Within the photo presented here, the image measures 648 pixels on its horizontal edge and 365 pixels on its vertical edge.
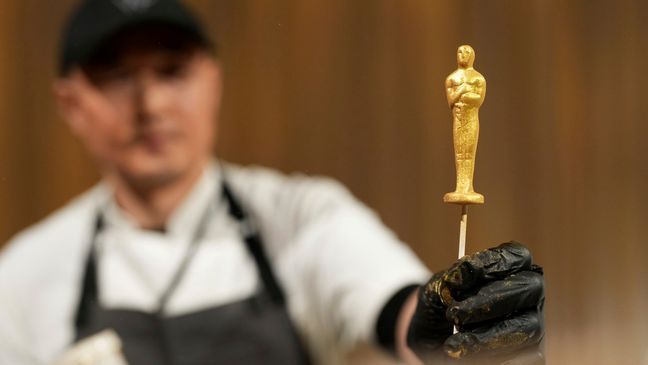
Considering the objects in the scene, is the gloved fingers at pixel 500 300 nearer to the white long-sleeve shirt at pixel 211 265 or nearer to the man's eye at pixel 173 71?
the white long-sleeve shirt at pixel 211 265

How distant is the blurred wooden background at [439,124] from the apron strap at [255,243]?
7 cm

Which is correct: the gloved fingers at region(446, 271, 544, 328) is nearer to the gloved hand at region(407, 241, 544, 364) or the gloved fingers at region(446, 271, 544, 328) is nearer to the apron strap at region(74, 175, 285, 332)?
the gloved hand at region(407, 241, 544, 364)

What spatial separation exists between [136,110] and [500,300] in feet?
2.01

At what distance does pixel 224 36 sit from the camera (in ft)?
4.46

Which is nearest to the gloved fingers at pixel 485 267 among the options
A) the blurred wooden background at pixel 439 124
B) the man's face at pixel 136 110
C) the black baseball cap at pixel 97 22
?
the blurred wooden background at pixel 439 124

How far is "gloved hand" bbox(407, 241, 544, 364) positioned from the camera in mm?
1056

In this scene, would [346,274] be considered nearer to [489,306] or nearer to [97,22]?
[489,306]

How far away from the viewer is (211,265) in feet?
4.39

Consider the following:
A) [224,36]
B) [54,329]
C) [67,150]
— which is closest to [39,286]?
[54,329]

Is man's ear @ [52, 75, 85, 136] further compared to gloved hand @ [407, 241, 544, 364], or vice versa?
man's ear @ [52, 75, 85, 136]

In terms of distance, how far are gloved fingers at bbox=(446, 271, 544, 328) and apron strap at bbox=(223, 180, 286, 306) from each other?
0.36m

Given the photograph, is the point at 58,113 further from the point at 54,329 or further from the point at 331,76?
the point at 331,76

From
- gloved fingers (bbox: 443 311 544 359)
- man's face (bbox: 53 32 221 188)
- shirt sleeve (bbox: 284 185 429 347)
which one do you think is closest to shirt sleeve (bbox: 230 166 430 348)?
shirt sleeve (bbox: 284 185 429 347)

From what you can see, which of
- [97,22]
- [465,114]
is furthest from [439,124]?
[97,22]
